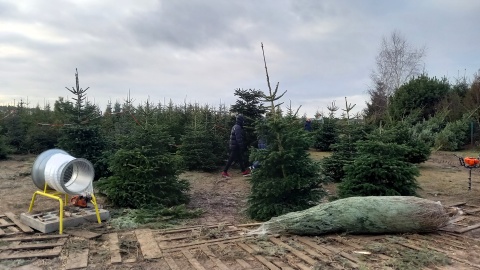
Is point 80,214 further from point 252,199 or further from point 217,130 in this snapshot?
point 217,130

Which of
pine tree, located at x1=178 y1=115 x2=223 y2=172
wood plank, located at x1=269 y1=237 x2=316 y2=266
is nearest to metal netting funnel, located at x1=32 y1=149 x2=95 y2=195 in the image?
wood plank, located at x1=269 y1=237 x2=316 y2=266

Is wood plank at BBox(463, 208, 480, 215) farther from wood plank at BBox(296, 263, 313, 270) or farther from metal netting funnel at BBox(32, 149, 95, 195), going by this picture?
metal netting funnel at BBox(32, 149, 95, 195)

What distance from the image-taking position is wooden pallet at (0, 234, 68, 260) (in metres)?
4.42

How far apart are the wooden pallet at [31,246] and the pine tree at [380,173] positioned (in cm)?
457

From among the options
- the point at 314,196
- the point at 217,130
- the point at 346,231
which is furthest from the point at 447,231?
the point at 217,130

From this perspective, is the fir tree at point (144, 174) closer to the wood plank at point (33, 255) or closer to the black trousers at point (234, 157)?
the wood plank at point (33, 255)

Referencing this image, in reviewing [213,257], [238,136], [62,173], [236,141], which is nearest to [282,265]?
[213,257]

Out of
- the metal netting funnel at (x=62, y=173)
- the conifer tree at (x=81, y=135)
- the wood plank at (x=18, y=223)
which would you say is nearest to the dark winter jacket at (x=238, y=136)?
the conifer tree at (x=81, y=135)

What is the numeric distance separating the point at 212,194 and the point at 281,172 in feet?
9.10

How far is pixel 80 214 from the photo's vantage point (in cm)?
592

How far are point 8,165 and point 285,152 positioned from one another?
11080mm

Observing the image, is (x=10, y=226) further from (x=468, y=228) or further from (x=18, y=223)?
(x=468, y=228)

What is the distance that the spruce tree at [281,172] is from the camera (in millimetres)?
6250

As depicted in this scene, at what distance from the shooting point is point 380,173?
21.3 ft
